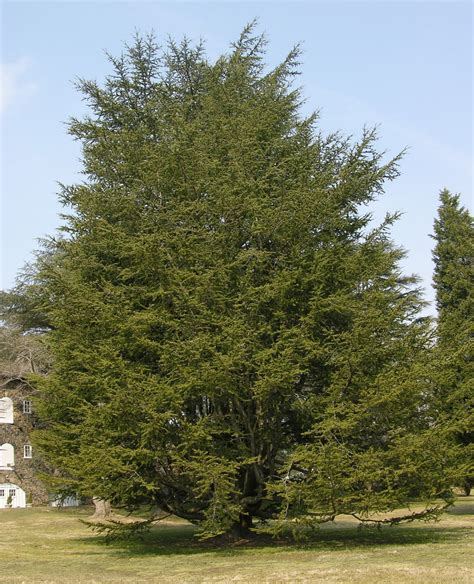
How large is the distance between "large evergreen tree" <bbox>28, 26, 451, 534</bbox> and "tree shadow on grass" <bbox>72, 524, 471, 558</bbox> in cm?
98

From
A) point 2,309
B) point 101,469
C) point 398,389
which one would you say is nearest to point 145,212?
point 101,469

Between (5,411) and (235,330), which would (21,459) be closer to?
(235,330)

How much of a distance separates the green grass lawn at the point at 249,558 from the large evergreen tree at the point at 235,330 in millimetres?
1080

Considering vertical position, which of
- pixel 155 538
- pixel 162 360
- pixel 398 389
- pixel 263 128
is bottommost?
pixel 155 538

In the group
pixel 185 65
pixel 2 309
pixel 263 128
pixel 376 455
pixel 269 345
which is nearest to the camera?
pixel 376 455

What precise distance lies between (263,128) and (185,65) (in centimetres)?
452

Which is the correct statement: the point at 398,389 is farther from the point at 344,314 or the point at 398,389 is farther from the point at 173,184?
the point at 173,184

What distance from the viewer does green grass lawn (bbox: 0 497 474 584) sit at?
13.3 metres

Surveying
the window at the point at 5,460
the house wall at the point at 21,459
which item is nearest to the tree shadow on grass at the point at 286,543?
the window at the point at 5,460

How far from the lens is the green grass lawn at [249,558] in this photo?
13.3m

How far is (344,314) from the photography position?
18969 millimetres

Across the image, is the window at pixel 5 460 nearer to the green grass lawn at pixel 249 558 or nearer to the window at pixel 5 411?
the green grass lawn at pixel 249 558

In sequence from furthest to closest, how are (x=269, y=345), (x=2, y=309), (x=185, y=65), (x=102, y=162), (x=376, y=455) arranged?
1. (x=2, y=309)
2. (x=185, y=65)
3. (x=102, y=162)
4. (x=269, y=345)
5. (x=376, y=455)

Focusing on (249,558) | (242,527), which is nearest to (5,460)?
(242,527)
